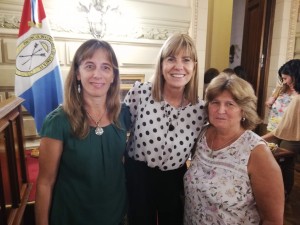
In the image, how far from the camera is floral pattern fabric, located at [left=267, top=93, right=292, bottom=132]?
2.97 metres

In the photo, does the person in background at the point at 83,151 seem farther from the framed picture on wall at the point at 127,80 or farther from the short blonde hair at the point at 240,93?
the framed picture on wall at the point at 127,80

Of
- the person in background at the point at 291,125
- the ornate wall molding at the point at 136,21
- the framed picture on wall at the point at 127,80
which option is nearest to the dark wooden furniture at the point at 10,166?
A: the ornate wall molding at the point at 136,21

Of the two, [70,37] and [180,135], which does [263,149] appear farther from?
[70,37]

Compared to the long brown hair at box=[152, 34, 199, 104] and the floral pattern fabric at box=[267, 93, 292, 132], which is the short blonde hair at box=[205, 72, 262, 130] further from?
the floral pattern fabric at box=[267, 93, 292, 132]

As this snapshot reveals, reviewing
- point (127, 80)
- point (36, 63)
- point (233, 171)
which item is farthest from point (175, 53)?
point (127, 80)

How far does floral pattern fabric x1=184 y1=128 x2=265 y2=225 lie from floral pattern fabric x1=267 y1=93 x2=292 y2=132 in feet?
7.00

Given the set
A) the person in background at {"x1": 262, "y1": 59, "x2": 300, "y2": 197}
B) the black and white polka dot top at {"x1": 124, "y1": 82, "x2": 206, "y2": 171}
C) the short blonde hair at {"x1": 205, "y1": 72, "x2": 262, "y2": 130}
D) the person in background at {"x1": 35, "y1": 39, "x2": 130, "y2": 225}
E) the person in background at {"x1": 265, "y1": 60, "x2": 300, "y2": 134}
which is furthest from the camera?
the person in background at {"x1": 265, "y1": 60, "x2": 300, "y2": 134}

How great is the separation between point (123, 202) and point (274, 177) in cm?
67

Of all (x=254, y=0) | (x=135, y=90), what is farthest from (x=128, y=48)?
(x=254, y=0)

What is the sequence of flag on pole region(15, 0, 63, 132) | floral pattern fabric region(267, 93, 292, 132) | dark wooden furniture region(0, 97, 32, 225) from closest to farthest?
1. dark wooden furniture region(0, 97, 32, 225)
2. flag on pole region(15, 0, 63, 132)
3. floral pattern fabric region(267, 93, 292, 132)

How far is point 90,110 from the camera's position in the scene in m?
1.12

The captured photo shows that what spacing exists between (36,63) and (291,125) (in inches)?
95.0

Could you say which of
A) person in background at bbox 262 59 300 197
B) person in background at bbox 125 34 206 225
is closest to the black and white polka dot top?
person in background at bbox 125 34 206 225

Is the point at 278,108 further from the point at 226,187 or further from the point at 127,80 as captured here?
the point at 226,187
